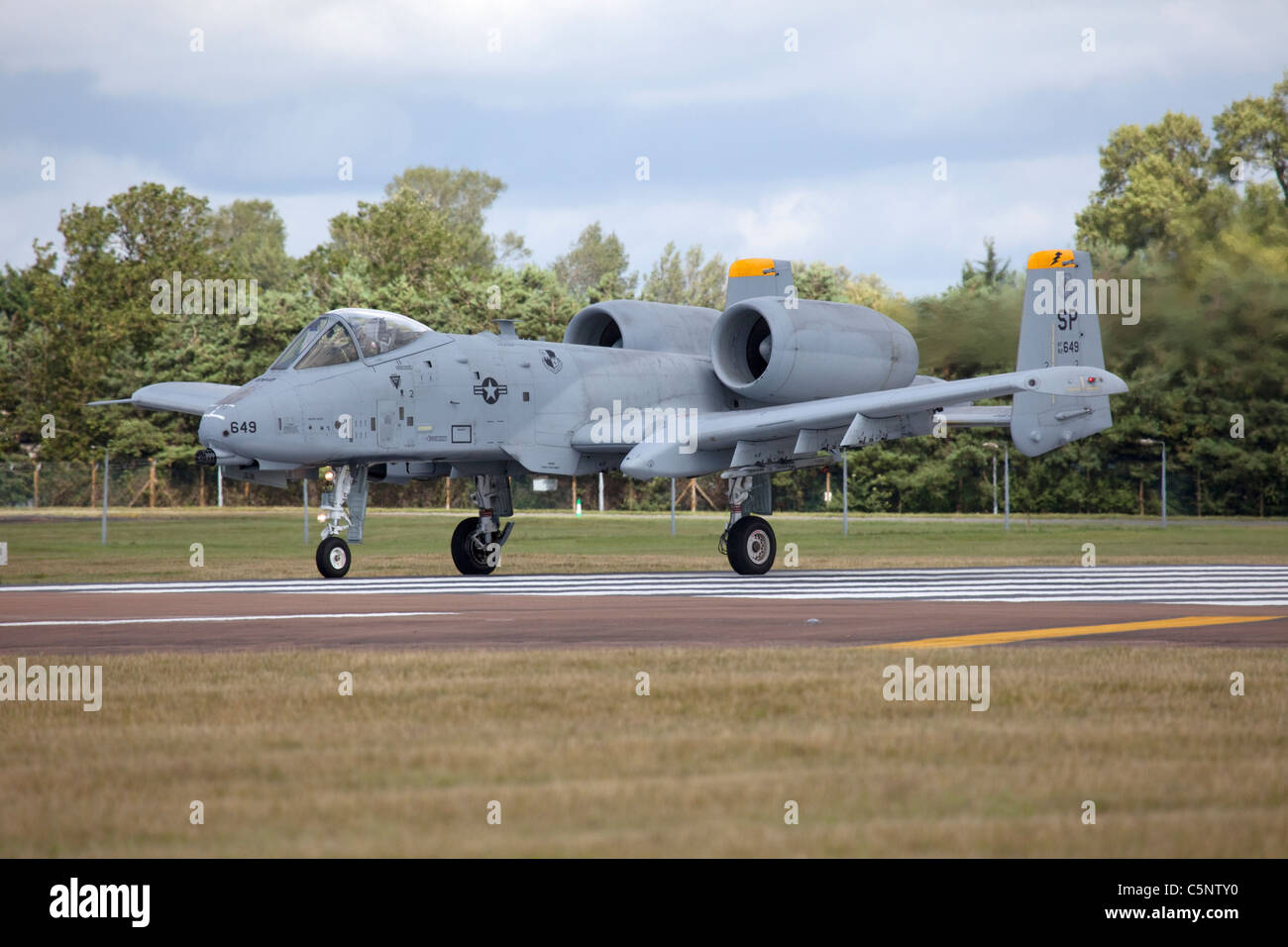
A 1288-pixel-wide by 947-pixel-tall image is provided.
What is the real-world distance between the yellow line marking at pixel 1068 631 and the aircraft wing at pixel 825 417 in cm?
642

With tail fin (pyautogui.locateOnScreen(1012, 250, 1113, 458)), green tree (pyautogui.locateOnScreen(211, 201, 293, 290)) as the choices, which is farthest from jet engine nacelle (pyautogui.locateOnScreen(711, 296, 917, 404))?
green tree (pyautogui.locateOnScreen(211, 201, 293, 290))

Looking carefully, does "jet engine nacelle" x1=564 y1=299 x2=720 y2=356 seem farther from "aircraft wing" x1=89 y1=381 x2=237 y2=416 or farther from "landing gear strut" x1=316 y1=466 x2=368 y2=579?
"aircraft wing" x1=89 y1=381 x2=237 y2=416

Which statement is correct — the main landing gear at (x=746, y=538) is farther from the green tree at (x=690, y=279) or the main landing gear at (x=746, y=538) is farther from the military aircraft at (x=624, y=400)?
the green tree at (x=690, y=279)

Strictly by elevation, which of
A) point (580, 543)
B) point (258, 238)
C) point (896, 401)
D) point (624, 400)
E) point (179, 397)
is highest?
point (258, 238)

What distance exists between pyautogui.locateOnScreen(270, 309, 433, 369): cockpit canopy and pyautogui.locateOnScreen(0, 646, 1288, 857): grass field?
1075 cm

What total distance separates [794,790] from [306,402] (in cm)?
1460

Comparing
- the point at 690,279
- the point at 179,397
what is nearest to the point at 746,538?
the point at 179,397

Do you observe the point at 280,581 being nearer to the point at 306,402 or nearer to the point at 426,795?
the point at 306,402

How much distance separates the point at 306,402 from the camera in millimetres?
19328

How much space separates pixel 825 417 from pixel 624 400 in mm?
Result: 3464

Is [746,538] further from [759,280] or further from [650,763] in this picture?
[650,763]

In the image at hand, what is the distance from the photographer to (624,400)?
22.4 meters

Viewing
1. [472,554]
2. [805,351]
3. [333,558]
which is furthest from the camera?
[472,554]
